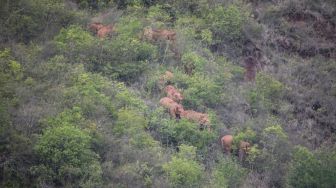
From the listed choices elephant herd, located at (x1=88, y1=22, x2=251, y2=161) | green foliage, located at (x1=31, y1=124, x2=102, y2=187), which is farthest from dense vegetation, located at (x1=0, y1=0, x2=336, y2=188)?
elephant herd, located at (x1=88, y1=22, x2=251, y2=161)

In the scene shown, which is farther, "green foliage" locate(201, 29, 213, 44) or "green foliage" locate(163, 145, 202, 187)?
"green foliage" locate(201, 29, 213, 44)

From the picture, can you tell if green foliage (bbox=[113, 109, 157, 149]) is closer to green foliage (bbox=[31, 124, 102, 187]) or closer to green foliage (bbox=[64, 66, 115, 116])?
green foliage (bbox=[64, 66, 115, 116])

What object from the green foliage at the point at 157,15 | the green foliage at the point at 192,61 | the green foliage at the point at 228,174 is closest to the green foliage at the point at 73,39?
the green foliage at the point at 157,15

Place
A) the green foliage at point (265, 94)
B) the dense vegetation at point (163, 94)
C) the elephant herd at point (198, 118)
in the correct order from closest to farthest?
1. the dense vegetation at point (163, 94)
2. the elephant herd at point (198, 118)
3. the green foliage at point (265, 94)

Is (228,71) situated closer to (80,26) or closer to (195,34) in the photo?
(195,34)

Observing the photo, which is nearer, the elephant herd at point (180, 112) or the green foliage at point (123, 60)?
the elephant herd at point (180, 112)

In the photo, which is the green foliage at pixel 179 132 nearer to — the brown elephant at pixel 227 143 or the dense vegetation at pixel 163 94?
the dense vegetation at pixel 163 94
